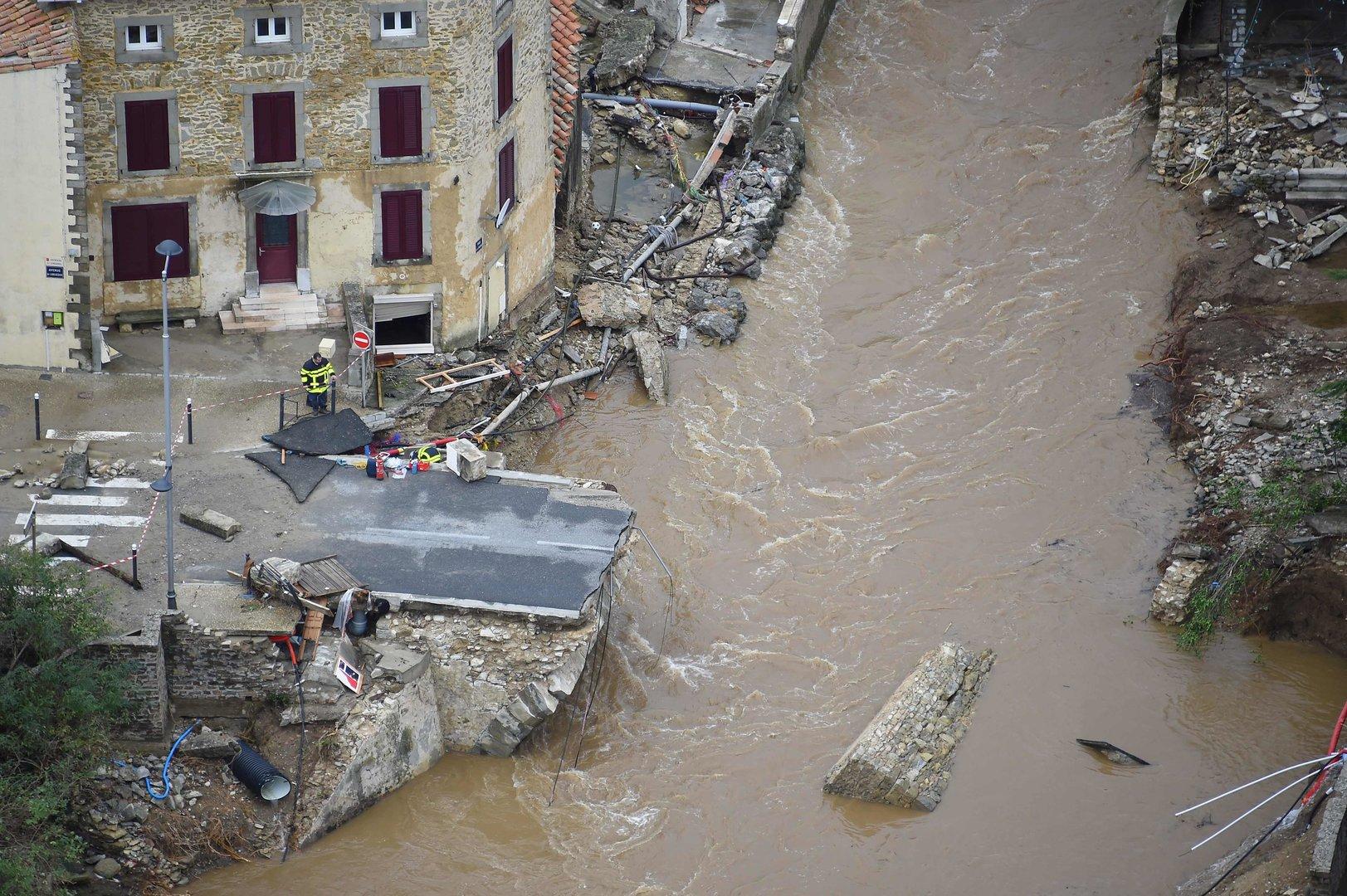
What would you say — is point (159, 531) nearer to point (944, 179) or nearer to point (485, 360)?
point (485, 360)

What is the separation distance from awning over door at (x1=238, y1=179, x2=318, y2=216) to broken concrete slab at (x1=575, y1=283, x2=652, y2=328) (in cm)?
832

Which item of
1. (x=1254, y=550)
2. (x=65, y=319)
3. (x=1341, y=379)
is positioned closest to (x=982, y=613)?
(x=1254, y=550)

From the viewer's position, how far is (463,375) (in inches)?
1704

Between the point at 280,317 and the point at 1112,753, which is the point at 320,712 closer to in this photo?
the point at 280,317

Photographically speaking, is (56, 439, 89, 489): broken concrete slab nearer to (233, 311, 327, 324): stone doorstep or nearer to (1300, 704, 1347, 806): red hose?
(233, 311, 327, 324): stone doorstep

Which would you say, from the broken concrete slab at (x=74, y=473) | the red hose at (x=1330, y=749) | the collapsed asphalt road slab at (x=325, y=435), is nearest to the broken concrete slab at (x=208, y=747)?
the broken concrete slab at (x=74, y=473)

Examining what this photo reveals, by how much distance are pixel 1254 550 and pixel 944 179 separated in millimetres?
16818

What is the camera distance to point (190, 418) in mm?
39688

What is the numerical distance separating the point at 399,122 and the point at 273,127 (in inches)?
99.0

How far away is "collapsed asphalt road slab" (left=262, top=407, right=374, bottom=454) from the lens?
39.4 m

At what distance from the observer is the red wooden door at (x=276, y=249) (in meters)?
41.6

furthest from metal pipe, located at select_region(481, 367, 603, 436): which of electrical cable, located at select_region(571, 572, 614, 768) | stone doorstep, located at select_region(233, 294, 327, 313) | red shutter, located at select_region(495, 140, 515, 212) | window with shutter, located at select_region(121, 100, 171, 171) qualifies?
window with shutter, located at select_region(121, 100, 171, 171)

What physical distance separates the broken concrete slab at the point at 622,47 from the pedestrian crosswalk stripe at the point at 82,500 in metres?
21.3

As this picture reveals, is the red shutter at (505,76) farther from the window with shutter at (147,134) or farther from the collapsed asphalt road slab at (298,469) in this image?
the collapsed asphalt road slab at (298,469)
